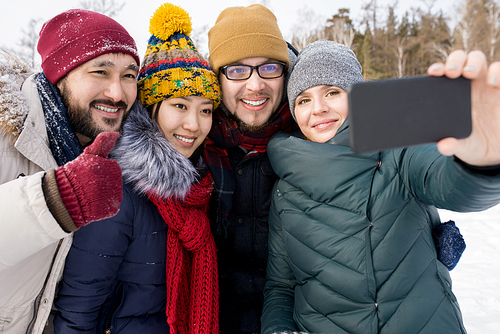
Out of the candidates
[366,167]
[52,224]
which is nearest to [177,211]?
[52,224]

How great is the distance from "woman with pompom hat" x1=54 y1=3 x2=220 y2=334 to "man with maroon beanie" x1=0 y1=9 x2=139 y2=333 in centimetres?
13

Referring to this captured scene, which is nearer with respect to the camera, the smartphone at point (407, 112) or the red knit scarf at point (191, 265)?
the smartphone at point (407, 112)

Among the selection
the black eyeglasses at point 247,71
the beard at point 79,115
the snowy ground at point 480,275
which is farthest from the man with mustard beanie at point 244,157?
the snowy ground at point 480,275

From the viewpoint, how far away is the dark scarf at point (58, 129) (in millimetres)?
1514

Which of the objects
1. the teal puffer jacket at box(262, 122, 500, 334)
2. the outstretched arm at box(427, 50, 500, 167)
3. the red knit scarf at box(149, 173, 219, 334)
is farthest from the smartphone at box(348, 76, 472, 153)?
the red knit scarf at box(149, 173, 219, 334)

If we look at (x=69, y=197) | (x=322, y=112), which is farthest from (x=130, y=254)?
(x=322, y=112)

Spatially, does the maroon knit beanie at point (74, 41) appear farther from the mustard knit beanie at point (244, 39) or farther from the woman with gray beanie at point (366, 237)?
the woman with gray beanie at point (366, 237)

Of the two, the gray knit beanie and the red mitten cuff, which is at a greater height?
the gray knit beanie

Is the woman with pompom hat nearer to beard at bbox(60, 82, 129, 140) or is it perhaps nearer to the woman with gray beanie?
beard at bbox(60, 82, 129, 140)

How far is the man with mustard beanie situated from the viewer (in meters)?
2.12

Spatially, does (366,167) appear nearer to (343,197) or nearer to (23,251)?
(343,197)

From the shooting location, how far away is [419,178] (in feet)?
4.12

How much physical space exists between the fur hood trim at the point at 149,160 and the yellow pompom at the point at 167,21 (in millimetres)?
624

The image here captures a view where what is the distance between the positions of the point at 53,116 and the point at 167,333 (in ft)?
4.77
